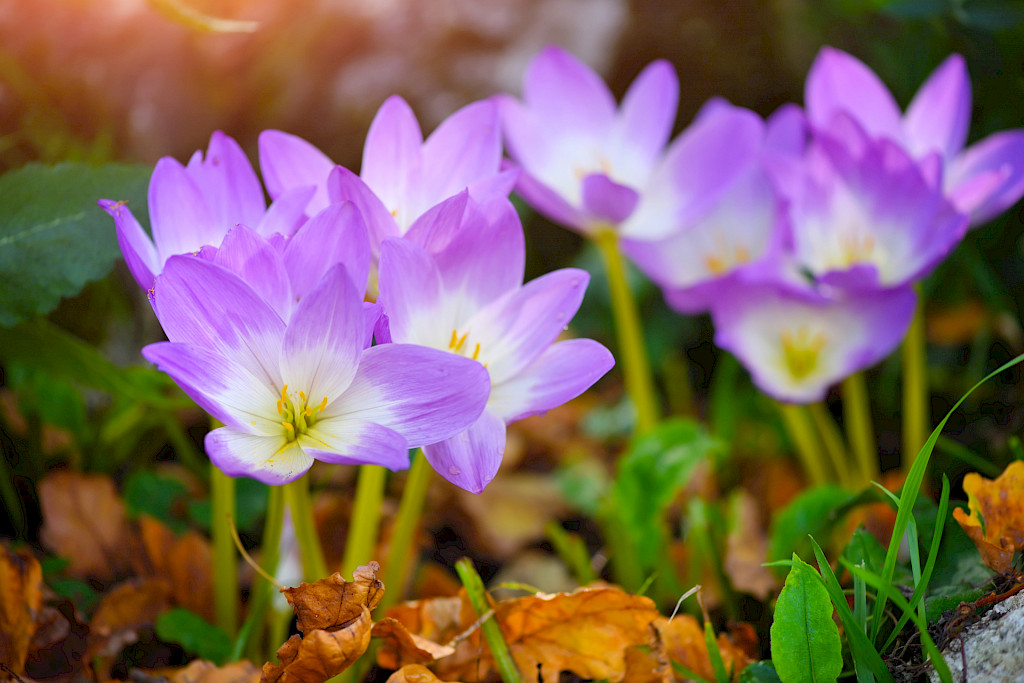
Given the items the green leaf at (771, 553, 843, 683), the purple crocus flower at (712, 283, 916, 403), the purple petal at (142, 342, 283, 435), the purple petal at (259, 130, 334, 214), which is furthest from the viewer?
the purple crocus flower at (712, 283, 916, 403)

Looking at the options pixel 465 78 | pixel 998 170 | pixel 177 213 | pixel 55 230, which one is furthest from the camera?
pixel 465 78

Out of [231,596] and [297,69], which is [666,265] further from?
[297,69]

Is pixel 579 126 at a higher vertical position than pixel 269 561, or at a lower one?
higher

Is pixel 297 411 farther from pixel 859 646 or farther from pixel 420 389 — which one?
pixel 859 646

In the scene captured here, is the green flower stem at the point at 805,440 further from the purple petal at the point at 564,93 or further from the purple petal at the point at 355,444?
the purple petal at the point at 355,444

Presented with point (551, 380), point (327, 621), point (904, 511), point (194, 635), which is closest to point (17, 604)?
point (194, 635)

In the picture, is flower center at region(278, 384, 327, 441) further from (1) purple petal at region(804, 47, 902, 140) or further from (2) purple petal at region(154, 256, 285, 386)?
(1) purple petal at region(804, 47, 902, 140)

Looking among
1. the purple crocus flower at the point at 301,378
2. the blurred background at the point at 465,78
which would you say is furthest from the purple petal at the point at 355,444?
the blurred background at the point at 465,78

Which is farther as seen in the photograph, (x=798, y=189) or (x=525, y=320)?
(x=798, y=189)

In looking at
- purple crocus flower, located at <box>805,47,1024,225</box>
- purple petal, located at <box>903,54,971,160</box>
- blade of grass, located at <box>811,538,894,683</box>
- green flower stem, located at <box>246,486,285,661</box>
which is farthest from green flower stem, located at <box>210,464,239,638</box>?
purple petal, located at <box>903,54,971,160</box>
